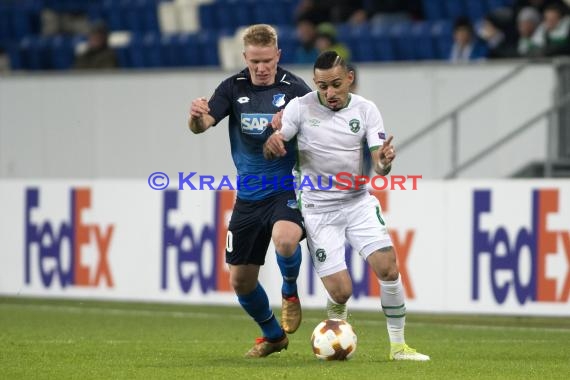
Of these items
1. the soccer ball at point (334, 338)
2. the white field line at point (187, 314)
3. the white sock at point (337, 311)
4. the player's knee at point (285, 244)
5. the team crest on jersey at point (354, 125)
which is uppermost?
the team crest on jersey at point (354, 125)

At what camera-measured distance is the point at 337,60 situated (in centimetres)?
909

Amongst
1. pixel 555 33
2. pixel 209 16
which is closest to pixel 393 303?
pixel 555 33

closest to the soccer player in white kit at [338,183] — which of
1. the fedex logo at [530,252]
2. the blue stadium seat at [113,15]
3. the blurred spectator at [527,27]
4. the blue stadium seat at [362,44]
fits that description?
the fedex logo at [530,252]

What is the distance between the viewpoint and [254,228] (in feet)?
31.4

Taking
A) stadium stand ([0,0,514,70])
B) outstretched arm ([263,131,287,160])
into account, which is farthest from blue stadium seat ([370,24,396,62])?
outstretched arm ([263,131,287,160])

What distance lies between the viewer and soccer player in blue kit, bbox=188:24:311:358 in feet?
31.2

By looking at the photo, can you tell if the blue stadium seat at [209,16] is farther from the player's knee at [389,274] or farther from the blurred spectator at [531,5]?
the player's knee at [389,274]

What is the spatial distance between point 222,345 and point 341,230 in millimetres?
1978

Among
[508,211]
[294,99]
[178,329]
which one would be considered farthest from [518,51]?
[294,99]

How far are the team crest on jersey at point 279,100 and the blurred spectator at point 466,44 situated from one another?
740 cm

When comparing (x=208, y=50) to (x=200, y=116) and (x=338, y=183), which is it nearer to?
(x=200, y=116)

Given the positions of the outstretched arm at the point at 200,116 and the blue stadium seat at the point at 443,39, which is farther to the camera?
the blue stadium seat at the point at 443,39

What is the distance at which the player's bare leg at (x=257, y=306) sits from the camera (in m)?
9.67

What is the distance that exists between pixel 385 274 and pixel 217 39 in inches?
450
